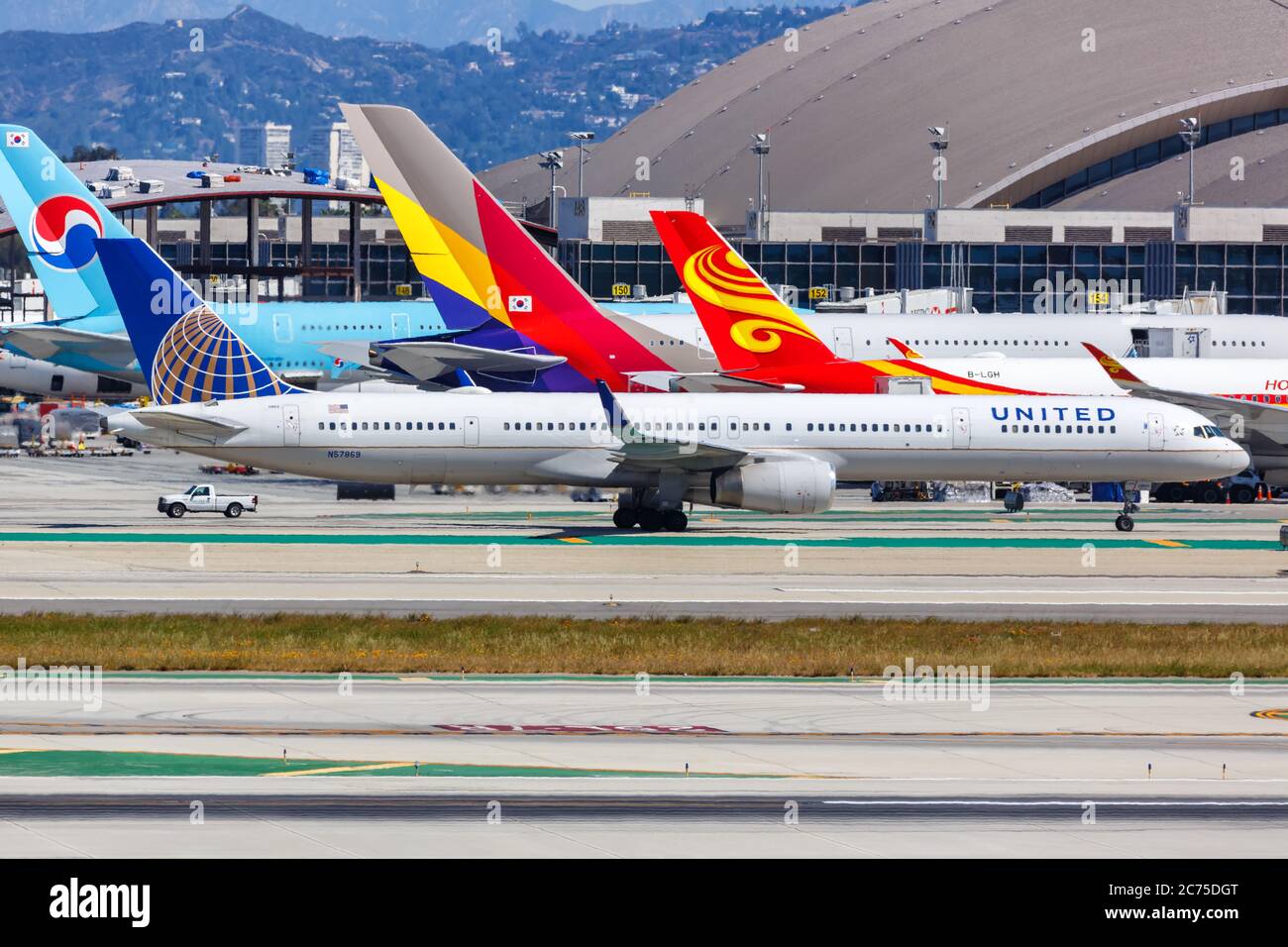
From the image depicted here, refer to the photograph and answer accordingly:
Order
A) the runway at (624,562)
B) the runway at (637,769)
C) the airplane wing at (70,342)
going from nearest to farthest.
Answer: the runway at (637,769) < the runway at (624,562) < the airplane wing at (70,342)

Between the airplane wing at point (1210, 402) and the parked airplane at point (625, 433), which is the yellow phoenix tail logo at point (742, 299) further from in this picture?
the parked airplane at point (625, 433)

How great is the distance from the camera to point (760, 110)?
175000 mm

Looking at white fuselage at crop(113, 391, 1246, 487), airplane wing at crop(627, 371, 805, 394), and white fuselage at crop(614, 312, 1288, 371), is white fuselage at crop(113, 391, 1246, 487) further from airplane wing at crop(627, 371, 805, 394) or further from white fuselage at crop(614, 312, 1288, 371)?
white fuselage at crop(614, 312, 1288, 371)

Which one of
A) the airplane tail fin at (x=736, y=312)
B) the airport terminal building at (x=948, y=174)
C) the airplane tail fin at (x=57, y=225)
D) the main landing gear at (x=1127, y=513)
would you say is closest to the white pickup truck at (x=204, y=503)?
the airplane tail fin at (x=736, y=312)

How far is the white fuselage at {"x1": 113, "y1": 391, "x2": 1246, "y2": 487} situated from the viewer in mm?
50062

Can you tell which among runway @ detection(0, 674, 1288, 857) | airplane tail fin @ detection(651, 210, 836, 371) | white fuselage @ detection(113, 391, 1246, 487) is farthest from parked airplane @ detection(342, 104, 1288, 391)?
runway @ detection(0, 674, 1288, 857)

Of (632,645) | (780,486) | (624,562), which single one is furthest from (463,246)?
(632,645)

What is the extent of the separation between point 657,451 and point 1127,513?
1493 cm

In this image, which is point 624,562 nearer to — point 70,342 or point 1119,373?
point 1119,373

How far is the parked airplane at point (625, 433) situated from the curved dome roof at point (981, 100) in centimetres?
9279

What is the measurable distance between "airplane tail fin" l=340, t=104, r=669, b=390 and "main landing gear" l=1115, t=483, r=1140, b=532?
1910cm

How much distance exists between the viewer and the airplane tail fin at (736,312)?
65250 mm
